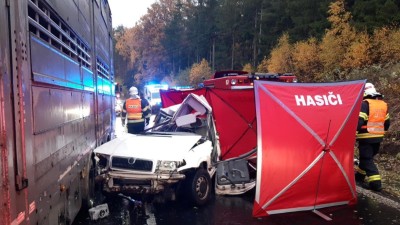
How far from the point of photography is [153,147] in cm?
644

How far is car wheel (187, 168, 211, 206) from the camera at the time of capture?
623 centimetres

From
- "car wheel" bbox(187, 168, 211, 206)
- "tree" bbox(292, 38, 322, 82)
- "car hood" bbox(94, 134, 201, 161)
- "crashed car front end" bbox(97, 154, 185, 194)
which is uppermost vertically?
"tree" bbox(292, 38, 322, 82)

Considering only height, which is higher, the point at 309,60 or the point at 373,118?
the point at 309,60

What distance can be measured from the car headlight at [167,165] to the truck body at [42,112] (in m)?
1.11

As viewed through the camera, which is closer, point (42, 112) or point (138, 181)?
point (42, 112)

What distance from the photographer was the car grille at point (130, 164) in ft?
19.8

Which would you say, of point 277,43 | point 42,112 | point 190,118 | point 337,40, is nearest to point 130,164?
point 190,118

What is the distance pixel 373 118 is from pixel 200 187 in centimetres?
354

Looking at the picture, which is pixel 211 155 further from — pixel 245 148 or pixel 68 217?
pixel 68 217

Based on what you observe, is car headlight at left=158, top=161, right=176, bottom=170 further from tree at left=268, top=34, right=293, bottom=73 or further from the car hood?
tree at left=268, top=34, right=293, bottom=73

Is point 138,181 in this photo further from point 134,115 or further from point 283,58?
point 283,58

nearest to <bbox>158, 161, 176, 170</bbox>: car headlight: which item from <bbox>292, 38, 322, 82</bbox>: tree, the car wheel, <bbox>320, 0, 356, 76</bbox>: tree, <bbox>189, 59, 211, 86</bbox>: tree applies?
the car wheel

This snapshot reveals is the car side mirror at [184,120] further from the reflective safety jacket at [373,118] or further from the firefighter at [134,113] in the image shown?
the firefighter at [134,113]

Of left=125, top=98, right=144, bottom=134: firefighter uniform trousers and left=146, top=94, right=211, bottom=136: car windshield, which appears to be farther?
left=125, top=98, right=144, bottom=134: firefighter uniform trousers
